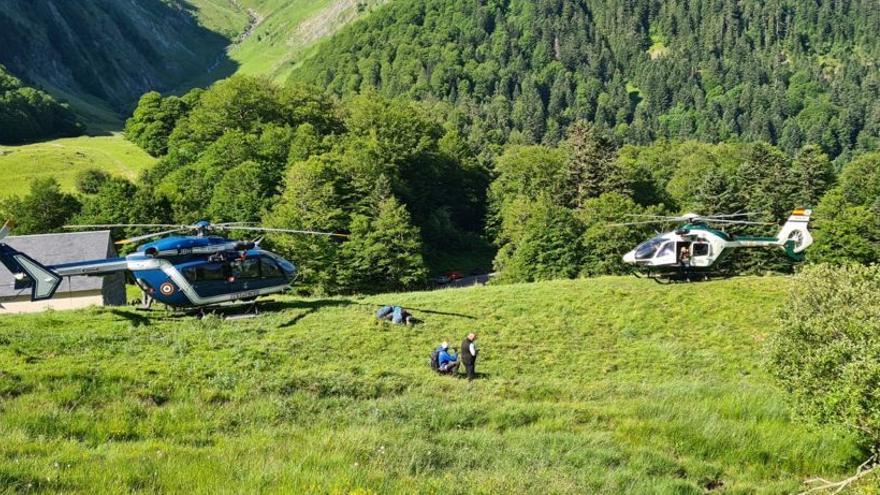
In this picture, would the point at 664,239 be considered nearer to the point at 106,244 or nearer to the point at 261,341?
the point at 261,341

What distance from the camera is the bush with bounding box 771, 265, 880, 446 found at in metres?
11.3

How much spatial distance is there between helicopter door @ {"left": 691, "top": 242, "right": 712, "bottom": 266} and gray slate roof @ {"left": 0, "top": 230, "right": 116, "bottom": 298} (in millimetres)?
37691

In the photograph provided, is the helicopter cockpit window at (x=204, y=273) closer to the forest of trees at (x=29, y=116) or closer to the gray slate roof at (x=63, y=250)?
the gray slate roof at (x=63, y=250)

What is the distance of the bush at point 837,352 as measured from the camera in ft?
36.9

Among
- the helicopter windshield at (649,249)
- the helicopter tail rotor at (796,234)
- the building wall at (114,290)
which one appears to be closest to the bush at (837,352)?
the helicopter windshield at (649,249)

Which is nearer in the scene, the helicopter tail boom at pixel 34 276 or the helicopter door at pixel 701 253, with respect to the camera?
the helicopter tail boom at pixel 34 276

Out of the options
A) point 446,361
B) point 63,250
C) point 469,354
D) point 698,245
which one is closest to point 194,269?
point 446,361

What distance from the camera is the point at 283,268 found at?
2700 centimetres

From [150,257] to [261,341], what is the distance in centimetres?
578

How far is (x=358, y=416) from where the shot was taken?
12.1 meters

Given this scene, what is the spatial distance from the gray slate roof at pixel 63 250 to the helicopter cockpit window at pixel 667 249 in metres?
36.0

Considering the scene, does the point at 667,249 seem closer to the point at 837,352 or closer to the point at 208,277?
the point at 837,352

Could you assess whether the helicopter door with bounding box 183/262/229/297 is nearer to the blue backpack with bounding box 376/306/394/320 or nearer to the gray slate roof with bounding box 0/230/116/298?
the blue backpack with bounding box 376/306/394/320

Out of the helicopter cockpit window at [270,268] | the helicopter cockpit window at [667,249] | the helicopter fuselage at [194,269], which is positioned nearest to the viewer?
the helicopter fuselage at [194,269]
